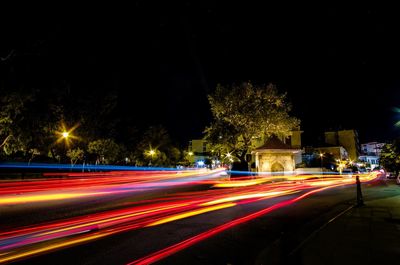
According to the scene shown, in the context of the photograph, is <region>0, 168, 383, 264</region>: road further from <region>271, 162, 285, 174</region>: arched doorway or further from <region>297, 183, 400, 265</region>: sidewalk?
<region>271, 162, 285, 174</region>: arched doorway

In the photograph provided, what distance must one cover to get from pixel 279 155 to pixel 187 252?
127ft

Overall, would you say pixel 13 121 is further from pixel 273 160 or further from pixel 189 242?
pixel 273 160

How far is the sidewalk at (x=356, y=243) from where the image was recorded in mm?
5145

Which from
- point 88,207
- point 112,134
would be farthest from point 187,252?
point 112,134

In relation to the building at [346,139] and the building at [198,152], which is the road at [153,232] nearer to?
the building at [346,139]

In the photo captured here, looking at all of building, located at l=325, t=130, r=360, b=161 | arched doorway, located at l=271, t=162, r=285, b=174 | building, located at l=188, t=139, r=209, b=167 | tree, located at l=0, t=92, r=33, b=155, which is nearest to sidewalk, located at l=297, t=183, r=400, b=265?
tree, located at l=0, t=92, r=33, b=155

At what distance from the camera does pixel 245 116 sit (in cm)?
3403

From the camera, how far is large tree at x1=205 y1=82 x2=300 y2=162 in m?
34.2

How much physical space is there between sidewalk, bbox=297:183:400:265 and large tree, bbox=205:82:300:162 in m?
25.4

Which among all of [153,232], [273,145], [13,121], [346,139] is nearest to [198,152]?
[346,139]

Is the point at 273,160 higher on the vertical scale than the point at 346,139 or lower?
lower

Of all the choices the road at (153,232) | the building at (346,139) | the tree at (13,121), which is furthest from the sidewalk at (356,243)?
the building at (346,139)

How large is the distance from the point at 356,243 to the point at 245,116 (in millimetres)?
28224

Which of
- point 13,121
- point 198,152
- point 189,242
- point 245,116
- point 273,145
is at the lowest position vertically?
point 189,242
